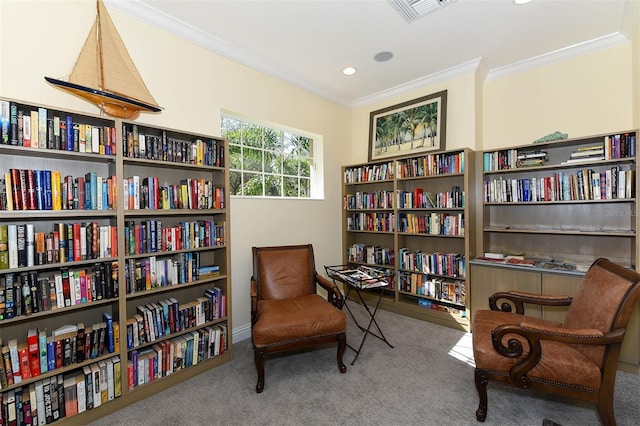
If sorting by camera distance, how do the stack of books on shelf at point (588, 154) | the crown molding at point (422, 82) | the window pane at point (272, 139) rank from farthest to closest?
the window pane at point (272, 139) → the crown molding at point (422, 82) → the stack of books on shelf at point (588, 154)

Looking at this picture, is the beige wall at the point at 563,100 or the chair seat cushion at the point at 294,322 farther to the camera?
the beige wall at the point at 563,100

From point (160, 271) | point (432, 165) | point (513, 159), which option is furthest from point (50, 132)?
point (513, 159)

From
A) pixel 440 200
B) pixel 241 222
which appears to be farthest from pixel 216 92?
pixel 440 200

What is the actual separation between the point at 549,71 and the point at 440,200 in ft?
5.66

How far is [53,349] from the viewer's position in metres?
1.67

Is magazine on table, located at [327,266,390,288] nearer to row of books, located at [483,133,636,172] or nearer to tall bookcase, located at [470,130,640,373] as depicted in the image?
tall bookcase, located at [470,130,640,373]

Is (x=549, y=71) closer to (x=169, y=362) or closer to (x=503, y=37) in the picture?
(x=503, y=37)

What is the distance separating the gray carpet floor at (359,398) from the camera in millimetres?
1782

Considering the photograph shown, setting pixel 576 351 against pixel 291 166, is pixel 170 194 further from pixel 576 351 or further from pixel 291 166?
pixel 576 351

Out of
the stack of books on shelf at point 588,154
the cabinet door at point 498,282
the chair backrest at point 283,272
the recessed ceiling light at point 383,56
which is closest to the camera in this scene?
the stack of books on shelf at point 588,154

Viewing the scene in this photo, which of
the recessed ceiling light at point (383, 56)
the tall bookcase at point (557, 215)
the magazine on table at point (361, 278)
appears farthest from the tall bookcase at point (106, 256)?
the tall bookcase at point (557, 215)

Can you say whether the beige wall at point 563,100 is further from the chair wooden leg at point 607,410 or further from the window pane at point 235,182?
the window pane at point 235,182

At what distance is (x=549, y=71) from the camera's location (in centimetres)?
298

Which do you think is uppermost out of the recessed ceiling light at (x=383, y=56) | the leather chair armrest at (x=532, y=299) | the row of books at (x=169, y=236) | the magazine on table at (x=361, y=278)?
the recessed ceiling light at (x=383, y=56)
